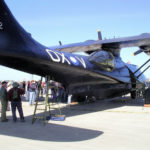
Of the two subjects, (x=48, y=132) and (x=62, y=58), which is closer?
(x=48, y=132)

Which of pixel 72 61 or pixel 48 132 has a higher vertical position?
pixel 72 61

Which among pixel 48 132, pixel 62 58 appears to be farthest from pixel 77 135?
pixel 62 58

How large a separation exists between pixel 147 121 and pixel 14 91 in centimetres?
515

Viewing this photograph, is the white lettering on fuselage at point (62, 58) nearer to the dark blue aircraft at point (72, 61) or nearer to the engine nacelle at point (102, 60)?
the dark blue aircraft at point (72, 61)

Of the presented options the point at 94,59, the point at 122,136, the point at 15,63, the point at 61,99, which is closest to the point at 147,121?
the point at 122,136

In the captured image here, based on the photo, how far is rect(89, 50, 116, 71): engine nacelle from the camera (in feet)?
34.7

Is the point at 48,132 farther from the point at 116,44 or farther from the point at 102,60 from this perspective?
the point at 116,44

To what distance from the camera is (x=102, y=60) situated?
11.2 meters

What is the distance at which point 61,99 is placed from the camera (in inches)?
680

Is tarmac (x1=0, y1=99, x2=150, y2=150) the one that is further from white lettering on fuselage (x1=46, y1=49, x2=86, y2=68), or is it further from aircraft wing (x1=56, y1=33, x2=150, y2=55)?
aircraft wing (x1=56, y1=33, x2=150, y2=55)

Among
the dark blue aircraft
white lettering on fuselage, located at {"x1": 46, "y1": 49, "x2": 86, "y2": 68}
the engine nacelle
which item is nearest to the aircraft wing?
the dark blue aircraft

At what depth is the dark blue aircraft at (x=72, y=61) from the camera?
6.21 meters

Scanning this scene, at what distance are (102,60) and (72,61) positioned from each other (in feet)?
9.53

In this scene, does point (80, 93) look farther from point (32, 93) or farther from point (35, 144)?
point (35, 144)
